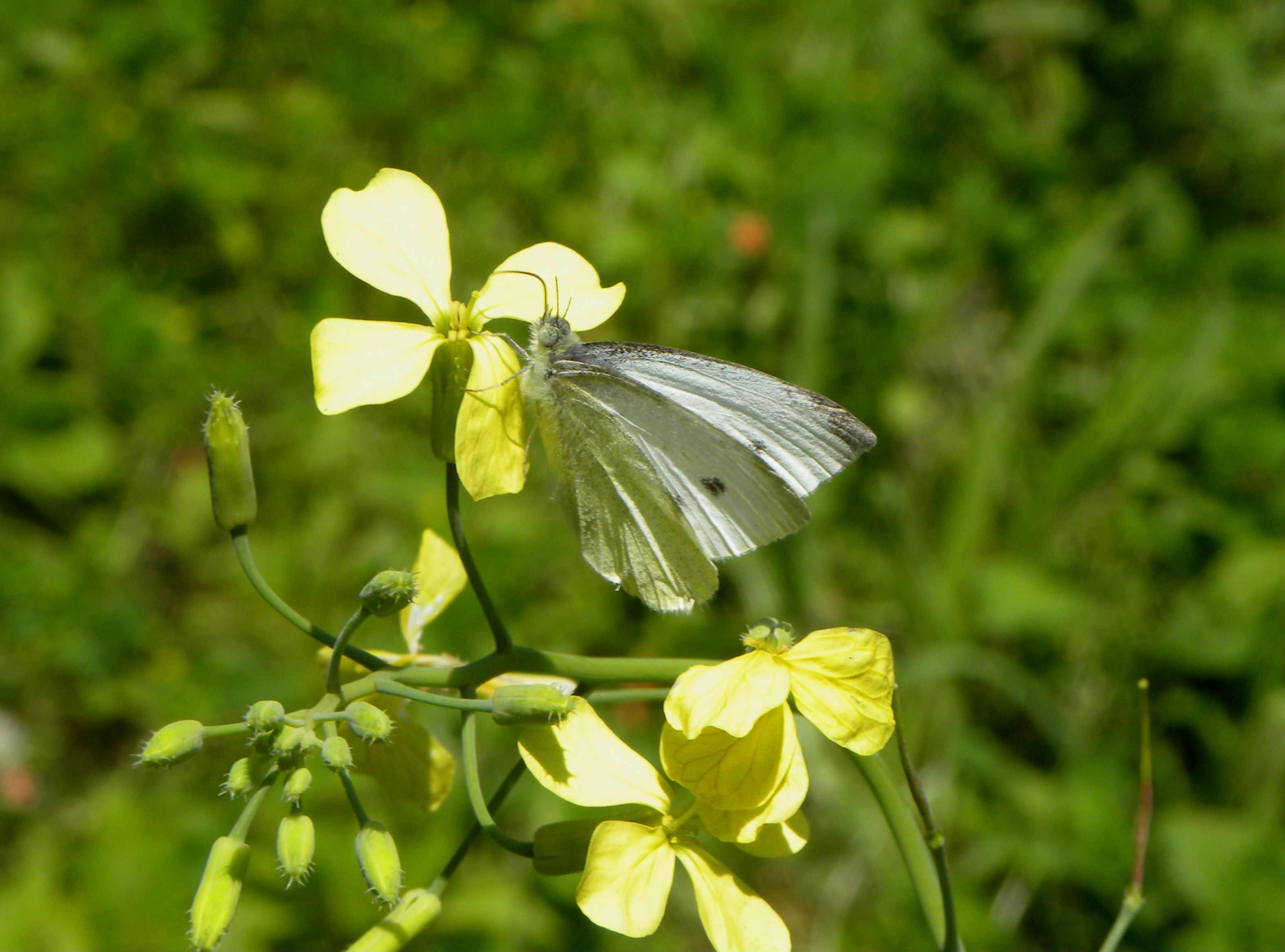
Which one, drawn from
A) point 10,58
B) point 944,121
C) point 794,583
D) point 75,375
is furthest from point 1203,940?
point 10,58

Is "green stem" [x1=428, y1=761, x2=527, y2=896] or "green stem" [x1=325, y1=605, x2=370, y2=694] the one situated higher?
"green stem" [x1=325, y1=605, x2=370, y2=694]

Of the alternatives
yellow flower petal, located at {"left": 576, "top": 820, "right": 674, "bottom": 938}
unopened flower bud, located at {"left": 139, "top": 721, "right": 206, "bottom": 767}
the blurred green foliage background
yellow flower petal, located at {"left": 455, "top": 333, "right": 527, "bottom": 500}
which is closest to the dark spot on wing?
yellow flower petal, located at {"left": 455, "top": 333, "right": 527, "bottom": 500}

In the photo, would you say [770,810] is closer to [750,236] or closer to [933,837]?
[933,837]

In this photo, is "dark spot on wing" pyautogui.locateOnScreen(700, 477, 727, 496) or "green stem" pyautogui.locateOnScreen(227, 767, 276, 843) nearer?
"green stem" pyautogui.locateOnScreen(227, 767, 276, 843)

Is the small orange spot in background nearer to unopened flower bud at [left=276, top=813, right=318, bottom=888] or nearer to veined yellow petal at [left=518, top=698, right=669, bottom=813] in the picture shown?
veined yellow petal at [left=518, top=698, right=669, bottom=813]

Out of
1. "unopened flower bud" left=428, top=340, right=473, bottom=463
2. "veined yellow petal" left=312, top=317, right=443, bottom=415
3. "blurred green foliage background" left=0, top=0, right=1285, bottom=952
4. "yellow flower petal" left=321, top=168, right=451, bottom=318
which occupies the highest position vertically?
"yellow flower petal" left=321, top=168, right=451, bottom=318

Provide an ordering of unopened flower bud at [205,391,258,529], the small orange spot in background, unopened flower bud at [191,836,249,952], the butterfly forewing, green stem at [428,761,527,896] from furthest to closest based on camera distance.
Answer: the small orange spot in background
the butterfly forewing
unopened flower bud at [205,391,258,529]
green stem at [428,761,527,896]
unopened flower bud at [191,836,249,952]

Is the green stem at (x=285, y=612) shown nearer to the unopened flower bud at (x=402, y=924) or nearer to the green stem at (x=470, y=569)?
the green stem at (x=470, y=569)

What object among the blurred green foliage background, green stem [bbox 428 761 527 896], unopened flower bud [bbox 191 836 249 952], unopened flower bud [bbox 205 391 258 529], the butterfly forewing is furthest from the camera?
the blurred green foliage background

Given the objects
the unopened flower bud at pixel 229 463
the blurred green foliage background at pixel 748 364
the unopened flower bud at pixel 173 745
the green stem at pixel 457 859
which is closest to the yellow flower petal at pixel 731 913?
the green stem at pixel 457 859
